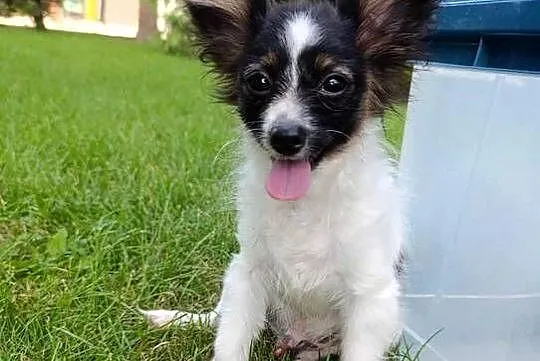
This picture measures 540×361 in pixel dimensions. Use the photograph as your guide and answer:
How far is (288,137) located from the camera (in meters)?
2.32

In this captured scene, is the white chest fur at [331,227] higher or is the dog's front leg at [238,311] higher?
the white chest fur at [331,227]

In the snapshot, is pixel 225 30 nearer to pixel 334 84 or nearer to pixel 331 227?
pixel 334 84

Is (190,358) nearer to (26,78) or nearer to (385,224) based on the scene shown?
(385,224)

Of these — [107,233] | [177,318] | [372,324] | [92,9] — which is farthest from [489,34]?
[92,9]

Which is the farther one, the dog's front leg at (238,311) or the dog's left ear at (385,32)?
the dog's front leg at (238,311)

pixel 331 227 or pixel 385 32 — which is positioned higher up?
pixel 385 32

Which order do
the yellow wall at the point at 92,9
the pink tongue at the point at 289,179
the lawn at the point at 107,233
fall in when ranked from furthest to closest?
the yellow wall at the point at 92,9
the lawn at the point at 107,233
the pink tongue at the point at 289,179

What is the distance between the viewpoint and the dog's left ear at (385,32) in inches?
99.3

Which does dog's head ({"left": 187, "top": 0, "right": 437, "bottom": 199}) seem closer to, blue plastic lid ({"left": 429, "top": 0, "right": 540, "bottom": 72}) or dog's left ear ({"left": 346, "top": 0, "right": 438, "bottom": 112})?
dog's left ear ({"left": 346, "top": 0, "right": 438, "bottom": 112})

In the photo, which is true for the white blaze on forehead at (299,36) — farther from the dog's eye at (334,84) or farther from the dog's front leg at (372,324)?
the dog's front leg at (372,324)

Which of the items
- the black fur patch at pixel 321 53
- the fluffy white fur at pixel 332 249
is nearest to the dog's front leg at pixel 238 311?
the fluffy white fur at pixel 332 249

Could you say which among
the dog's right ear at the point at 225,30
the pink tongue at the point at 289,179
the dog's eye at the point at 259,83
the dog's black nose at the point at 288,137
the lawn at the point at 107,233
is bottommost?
the lawn at the point at 107,233

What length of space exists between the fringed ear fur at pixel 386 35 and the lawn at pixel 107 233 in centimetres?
19

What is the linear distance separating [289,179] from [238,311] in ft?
1.55
